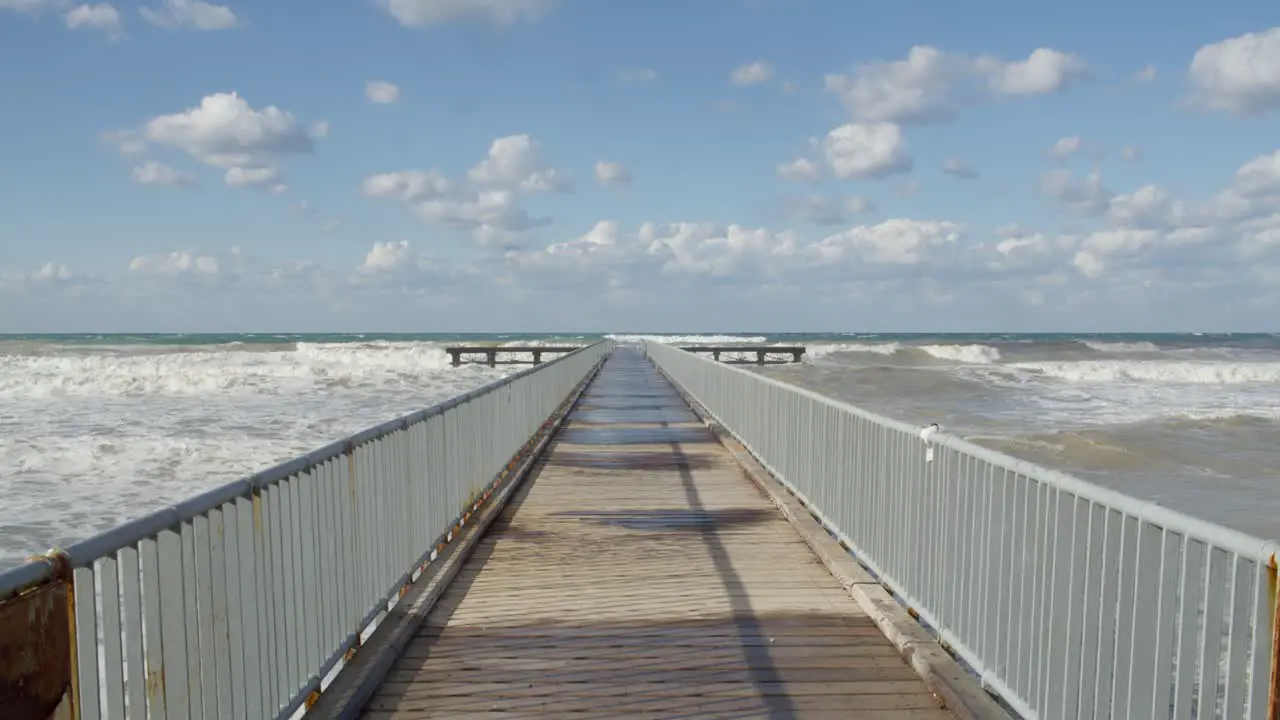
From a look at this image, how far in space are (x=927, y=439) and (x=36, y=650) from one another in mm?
4476

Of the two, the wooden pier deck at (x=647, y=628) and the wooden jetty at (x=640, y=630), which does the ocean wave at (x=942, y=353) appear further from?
the wooden jetty at (x=640, y=630)

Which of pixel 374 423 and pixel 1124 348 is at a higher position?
pixel 374 423

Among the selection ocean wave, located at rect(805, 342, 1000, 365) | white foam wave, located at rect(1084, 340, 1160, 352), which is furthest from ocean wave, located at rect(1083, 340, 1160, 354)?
ocean wave, located at rect(805, 342, 1000, 365)

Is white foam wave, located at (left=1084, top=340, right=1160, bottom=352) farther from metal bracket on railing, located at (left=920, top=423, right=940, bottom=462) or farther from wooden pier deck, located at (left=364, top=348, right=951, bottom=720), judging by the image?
metal bracket on railing, located at (left=920, top=423, right=940, bottom=462)

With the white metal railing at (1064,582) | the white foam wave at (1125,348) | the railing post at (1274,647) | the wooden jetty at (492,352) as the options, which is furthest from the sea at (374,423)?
the white foam wave at (1125,348)

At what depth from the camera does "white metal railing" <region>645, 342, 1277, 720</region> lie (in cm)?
284

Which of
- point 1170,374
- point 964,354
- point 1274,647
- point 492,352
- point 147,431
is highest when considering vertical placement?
point 1274,647

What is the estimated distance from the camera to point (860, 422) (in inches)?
280

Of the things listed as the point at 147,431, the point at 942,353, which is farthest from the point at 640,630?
the point at 942,353

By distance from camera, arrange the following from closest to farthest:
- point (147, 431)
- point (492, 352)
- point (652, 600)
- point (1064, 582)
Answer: point (1064, 582) → point (652, 600) → point (147, 431) → point (492, 352)

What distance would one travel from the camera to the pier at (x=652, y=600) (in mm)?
2896

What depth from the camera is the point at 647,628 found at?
5.79 metres

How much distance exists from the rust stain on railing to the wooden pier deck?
7.00 ft

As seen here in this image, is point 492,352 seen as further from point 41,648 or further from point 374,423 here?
point 41,648
